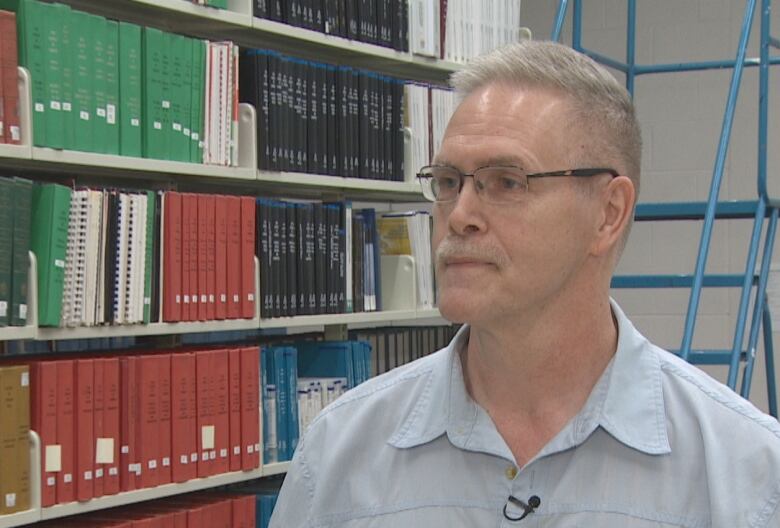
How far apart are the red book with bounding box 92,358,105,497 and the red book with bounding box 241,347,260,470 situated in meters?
0.47

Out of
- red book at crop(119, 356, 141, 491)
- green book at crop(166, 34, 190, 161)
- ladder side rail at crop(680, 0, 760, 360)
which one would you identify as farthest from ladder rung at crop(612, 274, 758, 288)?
red book at crop(119, 356, 141, 491)

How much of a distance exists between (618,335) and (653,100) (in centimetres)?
401

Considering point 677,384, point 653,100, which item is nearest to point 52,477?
point 677,384

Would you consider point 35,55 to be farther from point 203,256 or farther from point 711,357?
point 711,357

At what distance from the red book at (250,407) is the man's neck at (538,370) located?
1.84m

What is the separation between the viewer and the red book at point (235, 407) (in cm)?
302

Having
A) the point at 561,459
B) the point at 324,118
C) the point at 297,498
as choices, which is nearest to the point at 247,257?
the point at 324,118

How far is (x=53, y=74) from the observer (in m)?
2.54

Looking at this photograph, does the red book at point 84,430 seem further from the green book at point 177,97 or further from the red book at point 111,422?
the green book at point 177,97

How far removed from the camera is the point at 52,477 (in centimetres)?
254

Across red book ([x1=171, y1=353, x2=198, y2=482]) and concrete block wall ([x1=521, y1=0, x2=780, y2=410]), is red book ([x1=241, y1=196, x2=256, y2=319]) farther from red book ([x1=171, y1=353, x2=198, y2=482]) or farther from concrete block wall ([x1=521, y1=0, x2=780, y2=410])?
concrete block wall ([x1=521, y1=0, x2=780, y2=410])

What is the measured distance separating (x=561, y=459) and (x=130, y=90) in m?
1.80

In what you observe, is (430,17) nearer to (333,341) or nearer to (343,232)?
(343,232)

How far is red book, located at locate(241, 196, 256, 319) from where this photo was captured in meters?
3.03
